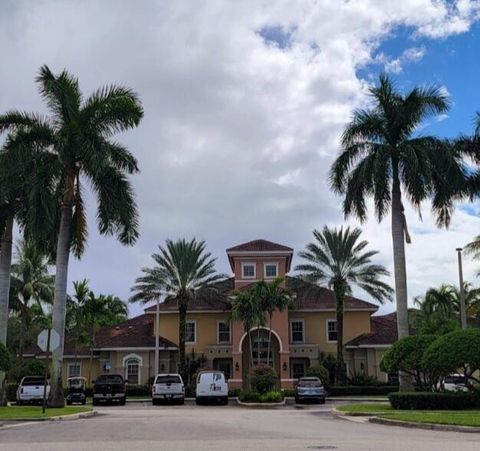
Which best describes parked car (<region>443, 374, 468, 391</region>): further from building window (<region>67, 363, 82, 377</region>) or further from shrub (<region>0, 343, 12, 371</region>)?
building window (<region>67, 363, 82, 377</region>)

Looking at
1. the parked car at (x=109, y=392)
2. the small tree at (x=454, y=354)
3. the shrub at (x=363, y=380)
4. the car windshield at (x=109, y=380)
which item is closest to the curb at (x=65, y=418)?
the parked car at (x=109, y=392)

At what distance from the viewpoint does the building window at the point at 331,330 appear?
173 feet

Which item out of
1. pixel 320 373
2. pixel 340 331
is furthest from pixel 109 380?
pixel 340 331

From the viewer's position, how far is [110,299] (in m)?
69.7

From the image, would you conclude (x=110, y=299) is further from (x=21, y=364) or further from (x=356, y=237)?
(x=356, y=237)

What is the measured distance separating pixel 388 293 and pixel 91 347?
78.6 feet

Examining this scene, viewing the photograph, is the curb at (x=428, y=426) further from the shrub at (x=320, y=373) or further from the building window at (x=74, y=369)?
the building window at (x=74, y=369)

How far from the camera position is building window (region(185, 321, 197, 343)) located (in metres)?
53.0

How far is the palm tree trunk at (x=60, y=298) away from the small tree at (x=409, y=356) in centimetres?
1416

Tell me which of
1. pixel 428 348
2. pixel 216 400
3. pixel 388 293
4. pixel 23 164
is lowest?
pixel 216 400

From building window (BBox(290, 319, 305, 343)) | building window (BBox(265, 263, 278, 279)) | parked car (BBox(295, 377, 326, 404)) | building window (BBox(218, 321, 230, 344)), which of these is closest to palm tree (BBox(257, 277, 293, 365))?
building window (BBox(265, 263, 278, 279))

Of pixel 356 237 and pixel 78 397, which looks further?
pixel 356 237

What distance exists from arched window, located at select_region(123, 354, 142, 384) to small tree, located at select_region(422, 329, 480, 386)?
2898 cm

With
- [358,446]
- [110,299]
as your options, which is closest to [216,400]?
[358,446]
